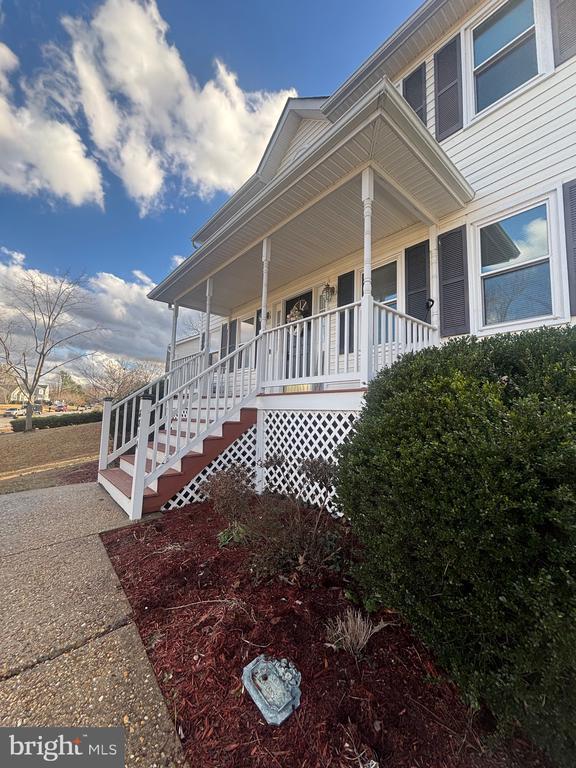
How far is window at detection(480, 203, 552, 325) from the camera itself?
407 centimetres

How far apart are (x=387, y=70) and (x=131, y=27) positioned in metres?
4.83

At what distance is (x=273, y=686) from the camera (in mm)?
1559

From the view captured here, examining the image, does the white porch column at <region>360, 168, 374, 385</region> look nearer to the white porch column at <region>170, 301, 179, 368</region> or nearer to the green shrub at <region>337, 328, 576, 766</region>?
the green shrub at <region>337, 328, 576, 766</region>

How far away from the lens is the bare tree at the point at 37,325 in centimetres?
1552

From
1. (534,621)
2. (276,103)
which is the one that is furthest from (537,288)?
(276,103)

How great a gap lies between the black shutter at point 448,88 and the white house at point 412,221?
0.7 inches

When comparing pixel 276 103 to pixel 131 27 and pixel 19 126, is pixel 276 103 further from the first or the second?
pixel 19 126

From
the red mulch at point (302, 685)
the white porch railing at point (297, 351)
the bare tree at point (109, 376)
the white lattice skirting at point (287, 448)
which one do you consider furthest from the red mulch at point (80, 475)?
the bare tree at point (109, 376)

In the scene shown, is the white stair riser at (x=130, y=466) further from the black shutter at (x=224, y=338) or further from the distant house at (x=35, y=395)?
the distant house at (x=35, y=395)

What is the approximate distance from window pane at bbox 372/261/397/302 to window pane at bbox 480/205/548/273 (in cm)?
141

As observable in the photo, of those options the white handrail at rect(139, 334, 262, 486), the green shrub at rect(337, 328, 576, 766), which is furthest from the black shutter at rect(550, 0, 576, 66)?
the white handrail at rect(139, 334, 262, 486)

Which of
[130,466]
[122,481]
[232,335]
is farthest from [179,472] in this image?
[232,335]

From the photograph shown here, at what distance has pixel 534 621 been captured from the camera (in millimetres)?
1271

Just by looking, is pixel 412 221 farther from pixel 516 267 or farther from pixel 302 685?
pixel 302 685
